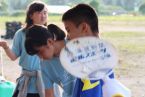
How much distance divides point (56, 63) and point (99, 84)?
0.57 metres

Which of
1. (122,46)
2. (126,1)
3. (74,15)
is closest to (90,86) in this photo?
(74,15)

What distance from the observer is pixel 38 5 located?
3.08 metres

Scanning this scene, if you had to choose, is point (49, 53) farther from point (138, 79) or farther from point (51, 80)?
point (138, 79)

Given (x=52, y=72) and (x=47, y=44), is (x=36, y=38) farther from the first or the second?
(x=52, y=72)

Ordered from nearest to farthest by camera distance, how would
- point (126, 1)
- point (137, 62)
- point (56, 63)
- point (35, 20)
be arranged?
point (56, 63), point (35, 20), point (137, 62), point (126, 1)

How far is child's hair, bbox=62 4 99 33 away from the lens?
1.71 metres

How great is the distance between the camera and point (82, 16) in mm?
1716

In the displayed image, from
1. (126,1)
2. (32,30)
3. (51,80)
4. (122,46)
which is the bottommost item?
(126,1)

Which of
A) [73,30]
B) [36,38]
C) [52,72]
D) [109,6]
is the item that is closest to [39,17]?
[52,72]

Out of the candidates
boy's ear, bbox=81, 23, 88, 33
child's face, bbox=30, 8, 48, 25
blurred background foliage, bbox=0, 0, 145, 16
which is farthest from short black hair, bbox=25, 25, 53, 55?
blurred background foliage, bbox=0, 0, 145, 16

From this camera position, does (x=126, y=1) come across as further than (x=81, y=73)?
Yes

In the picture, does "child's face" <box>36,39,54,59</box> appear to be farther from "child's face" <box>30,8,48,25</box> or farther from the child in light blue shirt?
"child's face" <box>30,8,48,25</box>

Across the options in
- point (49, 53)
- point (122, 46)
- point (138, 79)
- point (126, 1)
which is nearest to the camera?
point (49, 53)

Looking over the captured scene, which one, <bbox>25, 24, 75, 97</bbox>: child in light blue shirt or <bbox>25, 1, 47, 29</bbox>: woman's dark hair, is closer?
<bbox>25, 24, 75, 97</bbox>: child in light blue shirt
